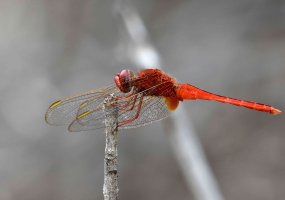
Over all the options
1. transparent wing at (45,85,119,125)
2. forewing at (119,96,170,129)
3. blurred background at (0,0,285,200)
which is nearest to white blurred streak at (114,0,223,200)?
forewing at (119,96,170,129)

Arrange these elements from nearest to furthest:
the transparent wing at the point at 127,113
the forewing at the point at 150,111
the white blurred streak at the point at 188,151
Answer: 1. the white blurred streak at the point at 188,151
2. the transparent wing at the point at 127,113
3. the forewing at the point at 150,111

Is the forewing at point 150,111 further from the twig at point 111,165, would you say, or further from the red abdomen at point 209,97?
the twig at point 111,165

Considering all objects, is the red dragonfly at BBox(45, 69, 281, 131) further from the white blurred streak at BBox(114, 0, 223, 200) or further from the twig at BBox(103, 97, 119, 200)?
the twig at BBox(103, 97, 119, 200)

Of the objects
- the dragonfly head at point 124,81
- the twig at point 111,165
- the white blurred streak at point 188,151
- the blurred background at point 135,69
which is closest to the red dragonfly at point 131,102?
the dragonfly head at point 124,81

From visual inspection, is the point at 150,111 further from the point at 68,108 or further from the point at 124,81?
the point at 68,108

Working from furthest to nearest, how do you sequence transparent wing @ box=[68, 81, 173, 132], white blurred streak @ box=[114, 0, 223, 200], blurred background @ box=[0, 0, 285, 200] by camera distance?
1. blurred background @ box=[0, 0, 285, 200]
2. transparent wing @ box=[68, 81, 173, 132]
3. white blurred streak @ box=[114, 0, 223, 200]

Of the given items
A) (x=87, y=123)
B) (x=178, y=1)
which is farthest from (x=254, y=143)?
(x=87, y=123)

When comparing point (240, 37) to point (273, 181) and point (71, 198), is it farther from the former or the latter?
point (71, 198)
